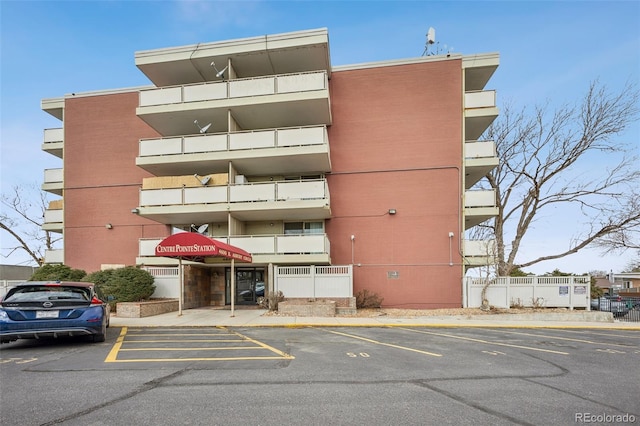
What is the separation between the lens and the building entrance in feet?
60.6

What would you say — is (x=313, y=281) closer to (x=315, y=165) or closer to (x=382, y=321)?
(x=382, y=321)

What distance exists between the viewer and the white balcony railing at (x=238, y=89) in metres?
16.3

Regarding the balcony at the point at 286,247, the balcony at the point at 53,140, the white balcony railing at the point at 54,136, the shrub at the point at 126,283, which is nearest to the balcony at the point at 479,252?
the balcony at the point at 286,247

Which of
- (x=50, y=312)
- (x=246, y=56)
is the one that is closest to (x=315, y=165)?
(x=246, y=56)

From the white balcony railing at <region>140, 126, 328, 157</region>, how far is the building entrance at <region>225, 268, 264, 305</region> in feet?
21.3

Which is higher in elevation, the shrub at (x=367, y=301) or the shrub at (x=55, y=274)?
the shrub at (x=55, y=274)

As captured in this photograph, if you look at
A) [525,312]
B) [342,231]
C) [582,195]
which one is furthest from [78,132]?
[582,195]

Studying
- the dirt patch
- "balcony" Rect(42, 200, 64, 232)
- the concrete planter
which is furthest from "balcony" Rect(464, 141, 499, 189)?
"balcony" Rect(42, 200, 64, 232)

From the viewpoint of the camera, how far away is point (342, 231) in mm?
17656

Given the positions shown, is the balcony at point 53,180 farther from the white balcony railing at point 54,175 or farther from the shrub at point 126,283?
the shrub at point 126,283

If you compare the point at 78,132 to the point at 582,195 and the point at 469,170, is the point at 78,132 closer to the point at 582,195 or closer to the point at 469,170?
the point at 469,170

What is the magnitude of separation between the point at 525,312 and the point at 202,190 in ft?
49.4

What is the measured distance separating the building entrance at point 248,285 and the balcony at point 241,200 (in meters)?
3.53

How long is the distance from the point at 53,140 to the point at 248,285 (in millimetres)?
14733
